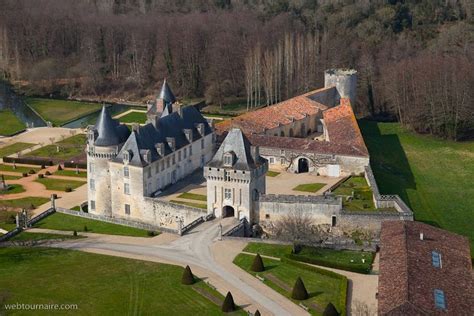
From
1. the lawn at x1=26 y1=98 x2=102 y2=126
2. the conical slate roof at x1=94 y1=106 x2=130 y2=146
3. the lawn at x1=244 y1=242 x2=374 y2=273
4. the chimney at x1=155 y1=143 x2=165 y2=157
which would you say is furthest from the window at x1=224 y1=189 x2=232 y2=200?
the lawn at x1=26 y1=98 x2=102 y2=126

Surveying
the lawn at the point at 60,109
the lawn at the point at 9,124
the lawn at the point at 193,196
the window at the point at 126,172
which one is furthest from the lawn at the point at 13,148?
the lawn at the point at 193,196

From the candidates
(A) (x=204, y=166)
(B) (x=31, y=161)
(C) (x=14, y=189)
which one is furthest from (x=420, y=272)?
(B) (x=31, y=161)

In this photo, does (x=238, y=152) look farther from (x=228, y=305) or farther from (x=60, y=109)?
(x=60, y=109)

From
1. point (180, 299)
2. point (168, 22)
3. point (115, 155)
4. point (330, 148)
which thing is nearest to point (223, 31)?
point (168, 22)

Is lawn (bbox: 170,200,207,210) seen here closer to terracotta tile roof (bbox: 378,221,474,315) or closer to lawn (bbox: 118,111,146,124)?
terracotta tile roof (bbox: 378,221,474,315)

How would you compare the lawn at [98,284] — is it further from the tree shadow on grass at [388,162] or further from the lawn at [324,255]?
the tree shadow on grass at [388,162]
